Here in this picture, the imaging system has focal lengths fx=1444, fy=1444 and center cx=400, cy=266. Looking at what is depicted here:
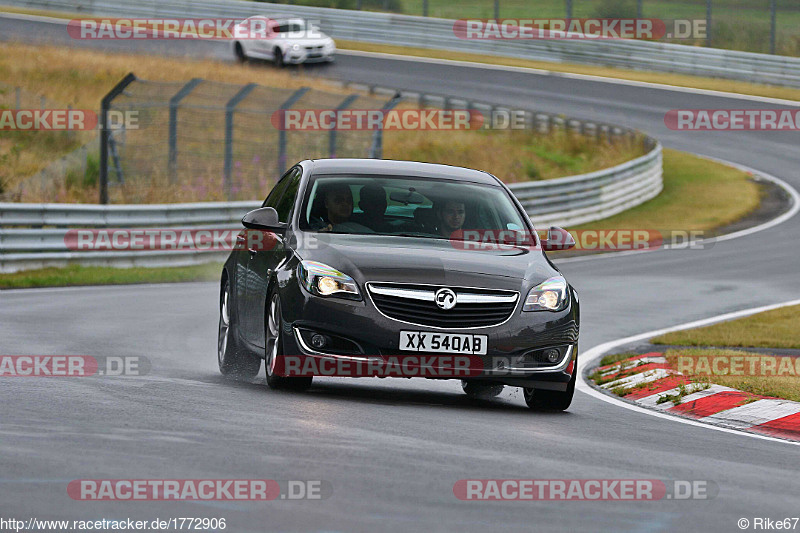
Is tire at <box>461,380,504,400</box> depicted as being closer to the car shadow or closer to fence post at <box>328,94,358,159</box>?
the car shadow

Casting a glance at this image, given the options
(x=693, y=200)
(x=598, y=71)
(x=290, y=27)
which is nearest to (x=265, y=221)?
(x=693, y=200)

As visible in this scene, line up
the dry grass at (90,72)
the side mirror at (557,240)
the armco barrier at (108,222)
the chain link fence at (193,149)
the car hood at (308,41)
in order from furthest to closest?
the car hood at (308,41) → the dry grass at (90,72) → the chain link fence at (193,149) → the armco barrier at (108,222) → the side mirror at (557,240)

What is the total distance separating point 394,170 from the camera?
33.6 ft

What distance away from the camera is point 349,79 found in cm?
4553

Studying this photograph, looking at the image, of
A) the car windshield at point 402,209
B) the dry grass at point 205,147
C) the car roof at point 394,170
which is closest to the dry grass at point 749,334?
the car roof at point 394,170

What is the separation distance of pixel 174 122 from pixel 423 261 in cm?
1608

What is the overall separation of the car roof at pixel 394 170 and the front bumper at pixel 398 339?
145 centimetres

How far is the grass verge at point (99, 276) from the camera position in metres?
19.6

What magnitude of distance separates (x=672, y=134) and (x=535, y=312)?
34.1 m

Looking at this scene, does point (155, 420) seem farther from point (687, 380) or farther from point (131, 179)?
point (131, 179)

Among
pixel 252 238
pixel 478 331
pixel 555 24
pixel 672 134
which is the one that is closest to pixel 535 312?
pixel 478 331

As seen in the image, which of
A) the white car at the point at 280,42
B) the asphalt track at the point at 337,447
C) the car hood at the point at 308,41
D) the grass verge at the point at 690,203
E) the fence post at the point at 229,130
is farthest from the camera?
the car hood at the point at 308,41

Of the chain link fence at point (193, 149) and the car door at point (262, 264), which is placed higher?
the car door at point (262, 264)

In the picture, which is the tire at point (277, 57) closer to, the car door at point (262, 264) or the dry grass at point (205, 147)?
the dry grass at point (205, 147)
